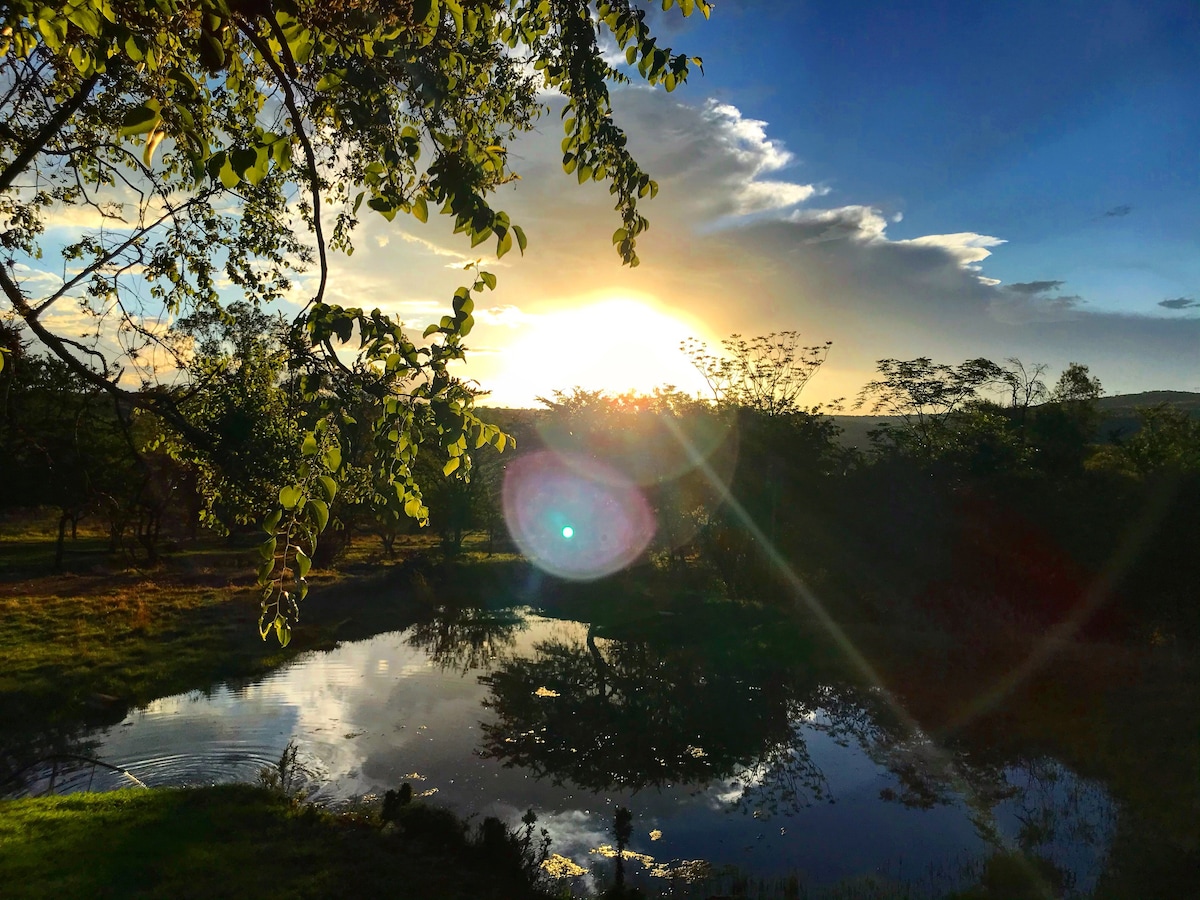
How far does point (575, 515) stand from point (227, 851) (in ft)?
134

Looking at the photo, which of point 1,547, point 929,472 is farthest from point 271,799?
point 1,547

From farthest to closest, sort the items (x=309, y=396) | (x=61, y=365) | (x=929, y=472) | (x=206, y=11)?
(x=929, y=472), (x=61, y=365), (x=309, y=396), (x=206, y=11)

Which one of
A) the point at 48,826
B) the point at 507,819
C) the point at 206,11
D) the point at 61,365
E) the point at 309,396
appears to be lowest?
the point at 507,819

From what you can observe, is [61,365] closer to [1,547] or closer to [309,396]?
[309,396]

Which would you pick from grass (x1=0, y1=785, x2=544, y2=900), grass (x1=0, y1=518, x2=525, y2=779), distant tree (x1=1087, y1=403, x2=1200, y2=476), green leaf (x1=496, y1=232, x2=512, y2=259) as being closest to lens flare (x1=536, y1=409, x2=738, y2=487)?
grass (x1=0, y1=518, x2=525, y2=779)

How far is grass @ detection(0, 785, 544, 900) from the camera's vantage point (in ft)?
29.8

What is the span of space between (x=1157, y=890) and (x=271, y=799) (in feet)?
48.3

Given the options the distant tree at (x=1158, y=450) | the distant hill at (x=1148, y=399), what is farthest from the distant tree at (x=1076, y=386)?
the distant hill at (x=1148, y=399)

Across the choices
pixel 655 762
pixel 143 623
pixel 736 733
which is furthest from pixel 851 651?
pixel 143 623

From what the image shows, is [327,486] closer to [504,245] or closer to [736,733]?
[504,245]

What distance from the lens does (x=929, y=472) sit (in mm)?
29500

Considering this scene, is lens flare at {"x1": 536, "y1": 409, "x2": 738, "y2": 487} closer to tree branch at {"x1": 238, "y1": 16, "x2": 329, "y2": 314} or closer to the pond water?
the pond water

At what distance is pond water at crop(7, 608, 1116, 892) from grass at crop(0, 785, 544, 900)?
4.57ft

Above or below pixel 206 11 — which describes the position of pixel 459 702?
below
